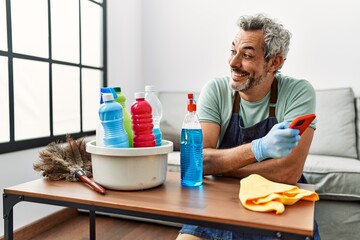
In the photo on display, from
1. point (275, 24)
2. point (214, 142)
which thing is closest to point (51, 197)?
point (214, 142)

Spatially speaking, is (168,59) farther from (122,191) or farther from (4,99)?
(122,191)

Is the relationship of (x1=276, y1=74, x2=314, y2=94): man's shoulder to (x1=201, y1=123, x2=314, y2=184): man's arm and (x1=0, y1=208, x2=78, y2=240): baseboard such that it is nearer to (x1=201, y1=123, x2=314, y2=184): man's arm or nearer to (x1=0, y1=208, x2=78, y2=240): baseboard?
(x1=201, y1=123, x2=314, y2=184): man's arm

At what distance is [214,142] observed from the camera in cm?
128

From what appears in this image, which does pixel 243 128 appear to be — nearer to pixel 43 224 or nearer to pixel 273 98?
pixel 273 98

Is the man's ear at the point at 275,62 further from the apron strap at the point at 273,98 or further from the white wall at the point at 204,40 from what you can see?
the white wall at the point at 204,40

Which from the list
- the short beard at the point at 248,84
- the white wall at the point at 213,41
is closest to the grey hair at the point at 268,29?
the short beard at the point at 248,84

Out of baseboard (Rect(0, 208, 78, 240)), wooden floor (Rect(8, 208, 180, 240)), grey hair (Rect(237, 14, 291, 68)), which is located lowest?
wooden floor (Rect(8, 208, 180, 240))

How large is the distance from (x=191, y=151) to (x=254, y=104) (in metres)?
0.52

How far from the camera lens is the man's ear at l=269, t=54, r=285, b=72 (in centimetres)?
138

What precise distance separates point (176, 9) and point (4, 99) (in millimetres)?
1742

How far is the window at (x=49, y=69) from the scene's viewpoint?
1.91m

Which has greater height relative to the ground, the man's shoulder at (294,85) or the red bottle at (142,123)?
the man's shoulder at (294,85)

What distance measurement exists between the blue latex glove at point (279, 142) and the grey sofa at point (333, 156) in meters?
0.97

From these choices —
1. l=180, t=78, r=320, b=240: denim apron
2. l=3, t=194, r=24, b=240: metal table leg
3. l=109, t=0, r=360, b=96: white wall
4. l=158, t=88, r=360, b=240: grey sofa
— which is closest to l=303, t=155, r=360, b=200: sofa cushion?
l=158, t=88, r=360, b=240: grey sofa
